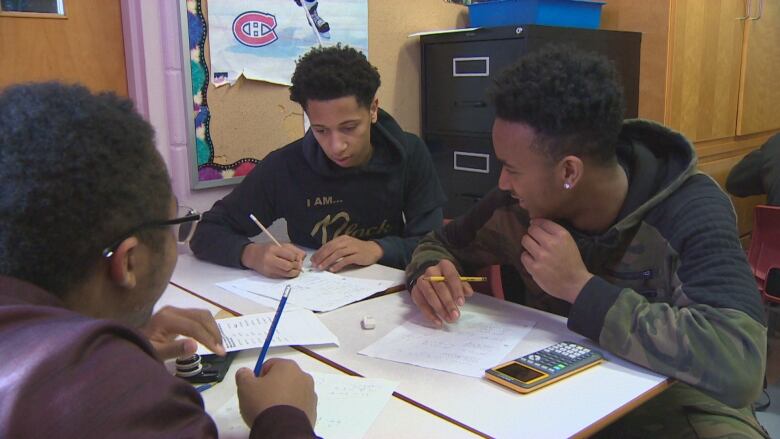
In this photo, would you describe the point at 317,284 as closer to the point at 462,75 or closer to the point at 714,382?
the point at 714,382

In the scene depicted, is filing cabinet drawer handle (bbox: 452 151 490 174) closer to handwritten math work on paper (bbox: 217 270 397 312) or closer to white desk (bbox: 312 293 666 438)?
handwritten math work on paper (bbox: 217 270 397 312)

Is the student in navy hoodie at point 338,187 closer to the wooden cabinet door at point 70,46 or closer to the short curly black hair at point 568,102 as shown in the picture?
the wooden cabinet door at point 70,46

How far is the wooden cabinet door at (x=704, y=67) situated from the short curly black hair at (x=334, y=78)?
178 cm

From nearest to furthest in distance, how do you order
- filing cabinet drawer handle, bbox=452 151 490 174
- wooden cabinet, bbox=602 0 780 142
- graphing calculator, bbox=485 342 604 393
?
graphing calculator, bbox=485 342 604 393
filing cabinet drawer handle, bbox=452 151 490 174
wooden cabinet, bbox=602 0 780 142

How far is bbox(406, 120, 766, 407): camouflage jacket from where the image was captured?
1.10 metres

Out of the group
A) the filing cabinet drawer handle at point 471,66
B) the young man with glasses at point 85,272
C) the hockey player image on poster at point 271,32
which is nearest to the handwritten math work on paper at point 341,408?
the young man with glasses at point 85,272

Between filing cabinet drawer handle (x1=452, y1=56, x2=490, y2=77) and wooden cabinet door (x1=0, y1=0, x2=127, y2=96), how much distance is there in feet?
4.27

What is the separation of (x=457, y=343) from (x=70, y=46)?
154 centimetres

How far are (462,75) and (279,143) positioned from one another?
0.83m

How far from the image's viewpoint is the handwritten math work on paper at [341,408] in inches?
37.0

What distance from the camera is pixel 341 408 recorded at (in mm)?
997

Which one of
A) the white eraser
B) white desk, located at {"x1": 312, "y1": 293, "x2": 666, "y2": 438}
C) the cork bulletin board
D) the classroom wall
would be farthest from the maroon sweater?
the cork bulletin board

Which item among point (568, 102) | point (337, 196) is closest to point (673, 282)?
point (568, 102)

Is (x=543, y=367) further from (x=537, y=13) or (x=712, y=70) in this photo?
(x=712, y=70)
